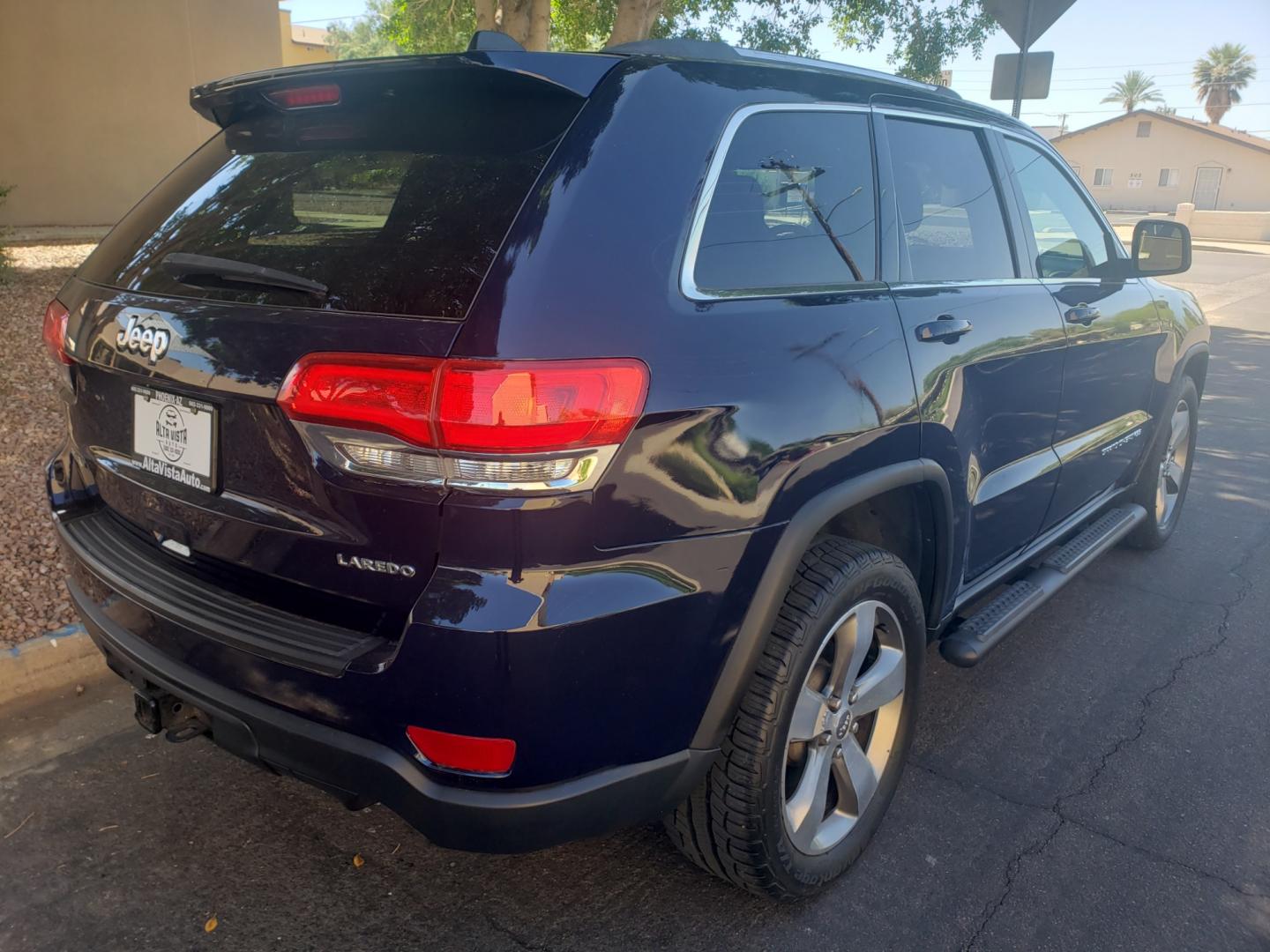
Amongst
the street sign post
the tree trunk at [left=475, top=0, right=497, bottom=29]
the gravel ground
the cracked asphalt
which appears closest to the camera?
the cracked asphalt

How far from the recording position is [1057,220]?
381 cm

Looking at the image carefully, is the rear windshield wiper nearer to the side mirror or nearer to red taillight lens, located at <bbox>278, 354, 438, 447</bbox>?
red taillight lens, located at <bbox>278, 354, 438, 447</bbox>

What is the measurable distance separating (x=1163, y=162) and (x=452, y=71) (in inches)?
2584

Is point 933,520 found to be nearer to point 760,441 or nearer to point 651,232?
point 760,441

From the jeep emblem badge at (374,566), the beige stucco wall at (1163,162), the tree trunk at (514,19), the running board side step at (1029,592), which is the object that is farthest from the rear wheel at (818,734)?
the beige stucco wall at (1163,162)

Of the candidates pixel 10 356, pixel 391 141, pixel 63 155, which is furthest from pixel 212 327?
pixel 63 155

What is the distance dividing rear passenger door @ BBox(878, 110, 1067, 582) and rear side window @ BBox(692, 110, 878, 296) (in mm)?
162

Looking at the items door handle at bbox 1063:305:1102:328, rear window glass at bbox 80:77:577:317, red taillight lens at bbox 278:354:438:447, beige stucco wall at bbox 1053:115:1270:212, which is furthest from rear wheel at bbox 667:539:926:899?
beige stucco wall at bbox 1053:115:1270:212

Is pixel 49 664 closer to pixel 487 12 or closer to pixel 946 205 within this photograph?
pixel 946 205

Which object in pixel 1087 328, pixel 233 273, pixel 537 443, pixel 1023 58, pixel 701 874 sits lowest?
pixel 701 874

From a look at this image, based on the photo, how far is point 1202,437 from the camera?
25.3ft

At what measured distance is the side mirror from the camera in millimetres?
4020

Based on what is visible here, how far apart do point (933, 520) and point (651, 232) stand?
1.29 meters

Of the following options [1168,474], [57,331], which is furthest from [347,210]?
[1168,474]
